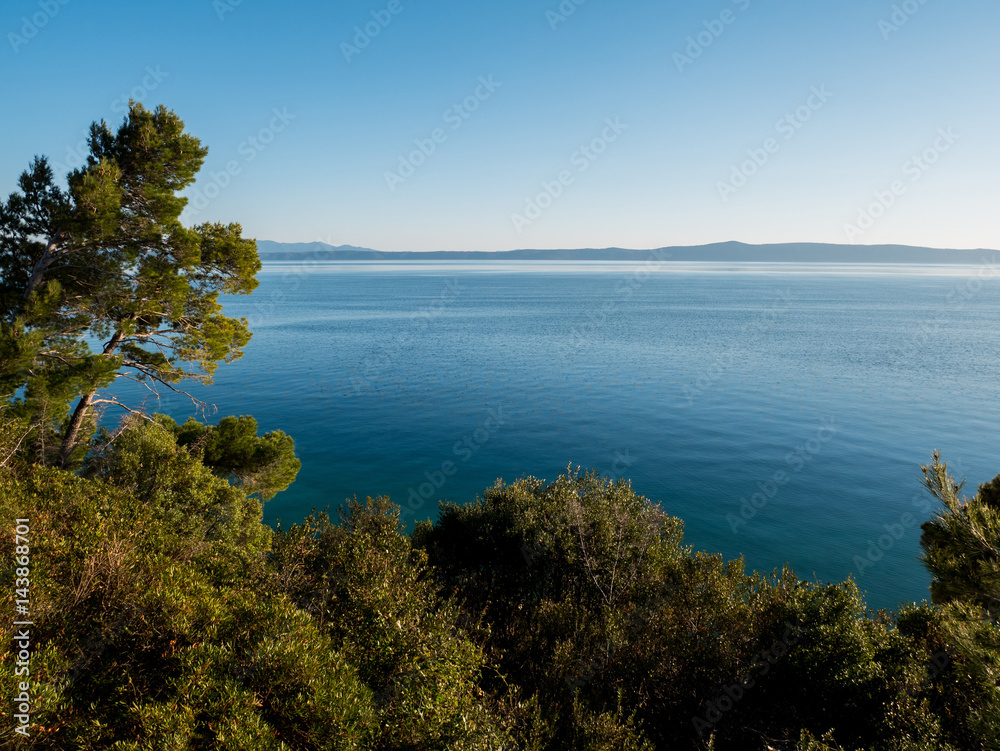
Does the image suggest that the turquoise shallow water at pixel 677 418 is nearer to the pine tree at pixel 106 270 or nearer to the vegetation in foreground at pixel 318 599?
the vegetation in foreground at pixel 318 599

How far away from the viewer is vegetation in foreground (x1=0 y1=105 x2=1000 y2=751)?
9070 millimetres

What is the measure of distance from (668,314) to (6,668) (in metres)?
148

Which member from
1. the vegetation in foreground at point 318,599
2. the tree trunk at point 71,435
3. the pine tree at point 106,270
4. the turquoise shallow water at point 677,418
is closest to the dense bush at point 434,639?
the vegetation in foreground at point 318,599

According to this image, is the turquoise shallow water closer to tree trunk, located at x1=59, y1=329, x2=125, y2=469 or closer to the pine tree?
tree trunk, located at x1=59, y1=329, x2=125, y2=469

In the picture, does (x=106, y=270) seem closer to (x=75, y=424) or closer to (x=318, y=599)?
(x=75, y=424)

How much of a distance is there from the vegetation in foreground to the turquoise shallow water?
653 inches

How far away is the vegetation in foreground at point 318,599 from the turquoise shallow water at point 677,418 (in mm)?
16591

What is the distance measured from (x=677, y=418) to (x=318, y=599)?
5214 centimetres

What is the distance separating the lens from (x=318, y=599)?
14180 mm

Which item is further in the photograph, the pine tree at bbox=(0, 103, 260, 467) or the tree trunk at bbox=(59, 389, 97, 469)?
the tree trunk at bbox=(59, 389, 97, 469)

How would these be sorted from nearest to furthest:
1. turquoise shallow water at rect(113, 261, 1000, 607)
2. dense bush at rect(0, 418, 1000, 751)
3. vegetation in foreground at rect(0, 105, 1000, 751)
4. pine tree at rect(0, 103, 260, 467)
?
dense bush at rect(0, 418, 1000, 751), vegetation in foreground at rect(0, 105, 1000, 751), pine tree at rect(0, 103, 260, 467), turquoise shallow water at rect(113, 261, 1000, 607)

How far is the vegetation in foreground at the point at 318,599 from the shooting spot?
29.8ft

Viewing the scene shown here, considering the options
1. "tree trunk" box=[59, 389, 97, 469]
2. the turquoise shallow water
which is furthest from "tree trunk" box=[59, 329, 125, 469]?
the turquoise shallow water

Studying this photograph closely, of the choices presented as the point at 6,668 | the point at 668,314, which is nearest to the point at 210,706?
the point at 6,668
